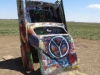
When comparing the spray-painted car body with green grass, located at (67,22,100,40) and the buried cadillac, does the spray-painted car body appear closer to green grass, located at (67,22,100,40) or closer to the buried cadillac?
the buried cadillac

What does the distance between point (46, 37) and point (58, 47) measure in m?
0.63

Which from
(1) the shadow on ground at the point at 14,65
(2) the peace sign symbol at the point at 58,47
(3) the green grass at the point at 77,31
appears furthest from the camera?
(3) the green grass at the point at 77,31

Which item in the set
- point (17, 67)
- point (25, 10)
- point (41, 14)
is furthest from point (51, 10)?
point (17, 67)

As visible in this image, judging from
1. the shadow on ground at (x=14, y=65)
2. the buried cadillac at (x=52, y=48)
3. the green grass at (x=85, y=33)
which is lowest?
the green grass at (x=85, y=33)

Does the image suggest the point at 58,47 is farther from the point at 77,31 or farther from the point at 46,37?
the point at 77,31

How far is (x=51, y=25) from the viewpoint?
8.48 m

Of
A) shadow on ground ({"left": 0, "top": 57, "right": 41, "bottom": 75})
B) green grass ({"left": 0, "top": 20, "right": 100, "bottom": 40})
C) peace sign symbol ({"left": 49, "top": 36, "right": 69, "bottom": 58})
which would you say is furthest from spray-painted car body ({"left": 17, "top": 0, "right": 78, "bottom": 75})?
green grass ({"left": 0, "top": 20, "right": 100, "bottom": 40})

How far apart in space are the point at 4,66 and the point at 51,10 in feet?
10.8

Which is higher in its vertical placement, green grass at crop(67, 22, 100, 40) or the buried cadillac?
the buried cadillac

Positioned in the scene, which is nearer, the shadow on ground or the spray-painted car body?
the spray-painted car body

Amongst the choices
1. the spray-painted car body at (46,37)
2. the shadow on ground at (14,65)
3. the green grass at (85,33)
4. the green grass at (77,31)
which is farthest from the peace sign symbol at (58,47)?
the green grass at (77,31)

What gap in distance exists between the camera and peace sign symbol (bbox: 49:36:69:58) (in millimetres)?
7445

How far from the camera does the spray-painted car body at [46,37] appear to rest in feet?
23.9

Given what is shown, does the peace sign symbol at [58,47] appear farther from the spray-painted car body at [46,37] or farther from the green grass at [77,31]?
the green grass at [77,31]
